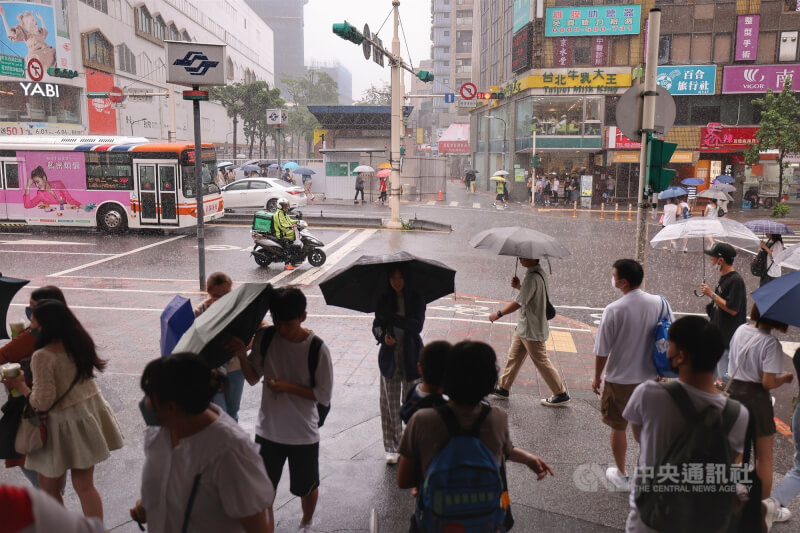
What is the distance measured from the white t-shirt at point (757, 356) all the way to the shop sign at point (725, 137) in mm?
36127

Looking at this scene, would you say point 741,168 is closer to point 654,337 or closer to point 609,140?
point 609,140

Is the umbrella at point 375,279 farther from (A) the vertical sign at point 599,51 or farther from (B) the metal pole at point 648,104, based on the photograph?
(A) the vertical sign at point 599,51

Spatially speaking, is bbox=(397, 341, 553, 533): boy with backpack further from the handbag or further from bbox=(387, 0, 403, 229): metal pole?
bbox=(387, 0, 403, 229): metal pole

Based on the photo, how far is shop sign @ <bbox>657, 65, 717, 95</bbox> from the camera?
36.2 meters

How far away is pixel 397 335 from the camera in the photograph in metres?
5.05

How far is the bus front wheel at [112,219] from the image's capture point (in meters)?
20.7

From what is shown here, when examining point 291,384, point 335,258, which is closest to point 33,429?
point 291,384

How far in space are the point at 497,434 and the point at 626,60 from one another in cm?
3914

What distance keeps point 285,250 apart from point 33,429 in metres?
11.3

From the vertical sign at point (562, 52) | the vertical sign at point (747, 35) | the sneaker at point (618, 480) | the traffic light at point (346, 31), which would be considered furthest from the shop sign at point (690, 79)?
the sneaker at point (618, 480)

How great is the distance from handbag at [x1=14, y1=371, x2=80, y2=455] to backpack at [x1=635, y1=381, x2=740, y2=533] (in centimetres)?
328

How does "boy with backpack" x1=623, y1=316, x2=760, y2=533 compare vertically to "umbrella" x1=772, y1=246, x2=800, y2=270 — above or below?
below

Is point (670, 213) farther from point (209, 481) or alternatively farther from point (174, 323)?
point (209, 481)

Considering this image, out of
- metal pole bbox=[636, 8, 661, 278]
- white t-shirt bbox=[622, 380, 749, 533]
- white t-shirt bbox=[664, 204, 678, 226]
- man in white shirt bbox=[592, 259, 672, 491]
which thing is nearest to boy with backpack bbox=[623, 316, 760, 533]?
white t-shirt bbox=[622, 380, 749, 533]
